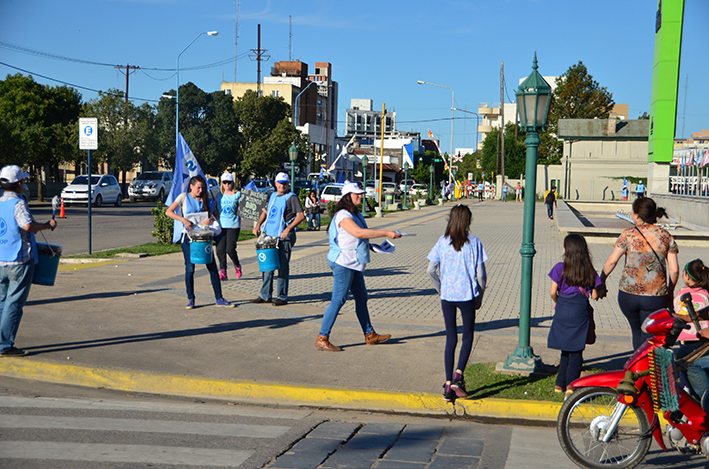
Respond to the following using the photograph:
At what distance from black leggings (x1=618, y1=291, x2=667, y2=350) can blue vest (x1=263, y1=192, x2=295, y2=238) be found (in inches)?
184

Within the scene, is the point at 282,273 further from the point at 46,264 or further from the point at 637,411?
the point at 637,411

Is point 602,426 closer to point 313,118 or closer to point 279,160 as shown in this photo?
point 279,160

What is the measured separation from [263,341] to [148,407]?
6.80ft

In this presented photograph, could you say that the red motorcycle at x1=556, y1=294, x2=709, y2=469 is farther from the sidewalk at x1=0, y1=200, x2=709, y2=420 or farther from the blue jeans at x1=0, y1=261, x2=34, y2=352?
the blue jeans at x1=0, y1=261, x2=34, y2=352

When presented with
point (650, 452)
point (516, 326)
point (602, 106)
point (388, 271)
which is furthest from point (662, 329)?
point (602, 106)

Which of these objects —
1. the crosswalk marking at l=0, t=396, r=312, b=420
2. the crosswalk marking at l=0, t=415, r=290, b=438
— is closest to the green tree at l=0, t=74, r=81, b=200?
the crosswalk marking at l=0, t=396, r=312, b=420

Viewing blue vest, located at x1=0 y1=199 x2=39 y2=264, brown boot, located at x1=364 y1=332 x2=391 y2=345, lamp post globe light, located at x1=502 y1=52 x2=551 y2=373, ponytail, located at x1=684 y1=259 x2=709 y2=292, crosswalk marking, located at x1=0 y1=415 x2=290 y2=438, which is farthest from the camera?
brown boot, located at x1=364 y1=332 x2=391 y2=345

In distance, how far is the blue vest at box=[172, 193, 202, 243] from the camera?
9.00m

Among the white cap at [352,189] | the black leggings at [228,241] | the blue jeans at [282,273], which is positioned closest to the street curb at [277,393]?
the white cap at [352,189]

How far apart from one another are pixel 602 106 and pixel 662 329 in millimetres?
62199

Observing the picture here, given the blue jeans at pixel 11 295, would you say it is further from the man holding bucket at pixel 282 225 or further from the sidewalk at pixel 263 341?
the man holding bucket at pixel 282 225

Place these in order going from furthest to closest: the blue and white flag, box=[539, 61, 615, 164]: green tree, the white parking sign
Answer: box=[539, 61, 615, 164]: green tree → the white parking sign → the blue and white flag

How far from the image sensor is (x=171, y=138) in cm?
5100

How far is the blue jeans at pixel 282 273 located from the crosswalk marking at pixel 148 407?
144 inches
